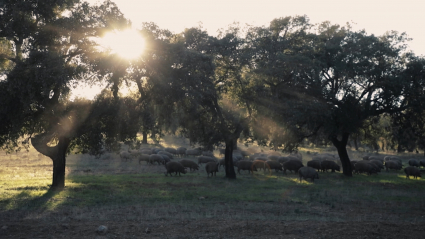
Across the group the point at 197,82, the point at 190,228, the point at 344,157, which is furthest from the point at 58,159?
the point at 344,157

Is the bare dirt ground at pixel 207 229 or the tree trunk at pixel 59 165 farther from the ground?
the tree trunk at pixel 59 165

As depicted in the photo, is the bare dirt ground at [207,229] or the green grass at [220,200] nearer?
the bare dirt ground at [207,229]

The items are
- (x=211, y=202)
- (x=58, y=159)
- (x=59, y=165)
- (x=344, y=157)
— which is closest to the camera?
(x=211, y=202)

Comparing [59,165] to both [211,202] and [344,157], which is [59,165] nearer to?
[211,202]

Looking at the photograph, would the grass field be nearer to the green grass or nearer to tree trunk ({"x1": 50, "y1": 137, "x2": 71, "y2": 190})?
the green grass

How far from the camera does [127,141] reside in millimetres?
22188

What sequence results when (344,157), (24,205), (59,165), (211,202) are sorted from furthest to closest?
1. (344,157)
2. (59,165)
3. (211,202)
4. (24,205)

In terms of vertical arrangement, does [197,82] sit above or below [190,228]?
above

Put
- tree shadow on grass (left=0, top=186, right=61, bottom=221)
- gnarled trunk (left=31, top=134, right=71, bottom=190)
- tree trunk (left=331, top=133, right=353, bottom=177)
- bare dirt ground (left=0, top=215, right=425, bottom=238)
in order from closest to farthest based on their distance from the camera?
bare dirt ground (left=0, top=215, right=425, bottom=238) → tree shadow on grass (left=0, top=186, right=61, bottom=221) → gnarled trunk (left=31, top=134, right=71, bottom=190) → tree trunk (left=331, top=133, right=353, bottom=177)

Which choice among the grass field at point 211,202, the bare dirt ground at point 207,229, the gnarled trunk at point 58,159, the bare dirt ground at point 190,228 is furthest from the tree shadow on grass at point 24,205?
the gnarled trunk at point 58,159

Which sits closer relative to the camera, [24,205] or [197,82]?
[24,205]

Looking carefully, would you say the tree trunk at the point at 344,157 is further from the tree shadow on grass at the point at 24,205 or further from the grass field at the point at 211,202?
the tree shadow on grass at the point at 24,205

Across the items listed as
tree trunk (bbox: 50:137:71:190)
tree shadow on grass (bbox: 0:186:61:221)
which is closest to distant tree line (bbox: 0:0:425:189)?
tree trunk (bbox: 50:137:71:190)

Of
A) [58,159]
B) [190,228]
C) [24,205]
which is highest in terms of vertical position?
[58,159]
